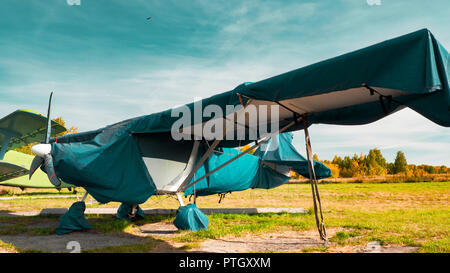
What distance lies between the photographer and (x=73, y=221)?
23.3ft

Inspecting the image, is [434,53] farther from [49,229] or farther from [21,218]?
[21,218]

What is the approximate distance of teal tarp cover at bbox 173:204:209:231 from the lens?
21.8 ft

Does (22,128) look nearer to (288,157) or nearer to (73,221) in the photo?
(73,221)

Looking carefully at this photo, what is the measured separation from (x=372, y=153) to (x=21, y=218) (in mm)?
65326

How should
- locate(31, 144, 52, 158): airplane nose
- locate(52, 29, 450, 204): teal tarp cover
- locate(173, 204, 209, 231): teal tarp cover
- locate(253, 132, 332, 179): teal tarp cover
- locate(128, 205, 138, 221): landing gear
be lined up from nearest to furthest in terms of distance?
1. locate(52, 29, 450, 204): teal tarp cover
2. locate(31, 144, 52, 158): airplane nose
3. locate(173, 204, 209, 231): teal tarp cover
4. locate(128, 205, 138, 221): landing gear
5. locate(253, 132, 332, 179): teal tarp cover

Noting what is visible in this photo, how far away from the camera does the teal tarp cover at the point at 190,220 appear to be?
21.8 feet

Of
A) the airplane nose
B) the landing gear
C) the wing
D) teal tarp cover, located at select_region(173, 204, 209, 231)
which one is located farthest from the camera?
the wing

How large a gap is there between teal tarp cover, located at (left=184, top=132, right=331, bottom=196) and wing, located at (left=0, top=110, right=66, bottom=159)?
344 inches

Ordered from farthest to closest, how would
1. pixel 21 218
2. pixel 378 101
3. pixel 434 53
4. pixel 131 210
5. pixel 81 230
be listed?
pixel 21 218, pixel 131 210, pixel 81 230, pixel 378 101, pixel 434 53

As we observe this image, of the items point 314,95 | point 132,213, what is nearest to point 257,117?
point 314,95

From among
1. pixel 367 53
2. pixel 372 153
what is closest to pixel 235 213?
pixel 367 53

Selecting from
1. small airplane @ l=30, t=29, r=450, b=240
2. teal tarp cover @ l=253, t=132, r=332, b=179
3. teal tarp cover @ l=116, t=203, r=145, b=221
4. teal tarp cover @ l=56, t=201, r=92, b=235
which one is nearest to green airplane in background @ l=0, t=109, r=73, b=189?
teal tarp cover @ l=116, t=203, r=145, b=221

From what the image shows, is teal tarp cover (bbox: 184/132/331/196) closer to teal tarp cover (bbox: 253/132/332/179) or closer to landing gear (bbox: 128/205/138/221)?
Result: teal tarp cover (bbox: 253/132/332/179)

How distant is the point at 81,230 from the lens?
721 centimetres
